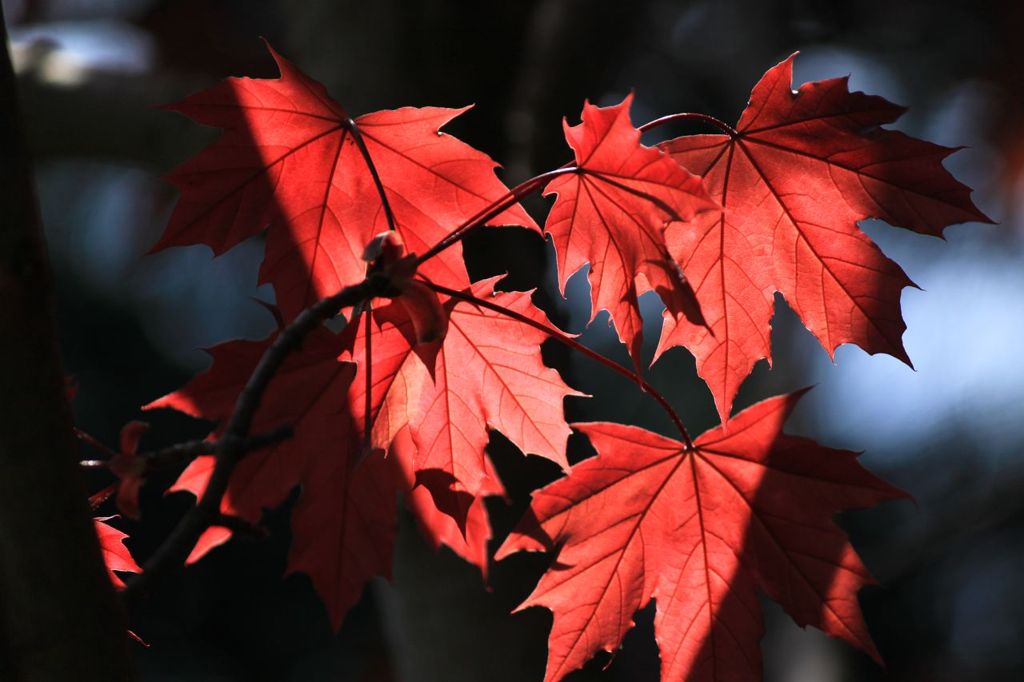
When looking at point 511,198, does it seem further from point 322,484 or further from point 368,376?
point 322,484

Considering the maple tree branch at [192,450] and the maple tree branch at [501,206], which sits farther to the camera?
the maple tree branch at [501,206]

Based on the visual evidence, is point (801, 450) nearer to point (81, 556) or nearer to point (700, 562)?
point (700, 562)

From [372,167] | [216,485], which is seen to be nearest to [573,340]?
[372,167]

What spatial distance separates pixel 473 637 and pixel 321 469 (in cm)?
57

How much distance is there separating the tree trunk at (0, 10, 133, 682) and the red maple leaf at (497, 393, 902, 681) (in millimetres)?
359

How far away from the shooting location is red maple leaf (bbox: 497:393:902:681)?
76 centimetres

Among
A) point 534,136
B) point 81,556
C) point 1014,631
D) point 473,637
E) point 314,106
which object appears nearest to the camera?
point 81,556

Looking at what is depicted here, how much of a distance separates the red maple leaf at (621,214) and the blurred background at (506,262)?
9.3 inches

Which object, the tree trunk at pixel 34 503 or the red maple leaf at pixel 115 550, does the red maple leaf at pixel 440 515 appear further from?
the tree trunk at pixel 34 503

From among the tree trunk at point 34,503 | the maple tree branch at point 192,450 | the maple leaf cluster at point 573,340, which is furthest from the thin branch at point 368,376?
the tree trunk at point 34,503

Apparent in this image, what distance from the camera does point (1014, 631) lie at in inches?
210

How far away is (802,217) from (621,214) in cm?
21

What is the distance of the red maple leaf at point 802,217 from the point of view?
74 centimetres

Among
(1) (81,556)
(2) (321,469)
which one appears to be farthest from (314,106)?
(1) (81,556)
